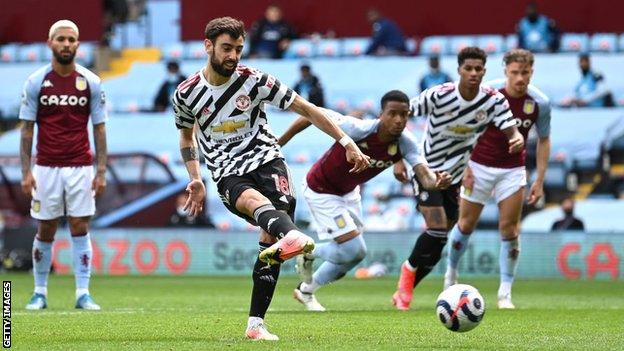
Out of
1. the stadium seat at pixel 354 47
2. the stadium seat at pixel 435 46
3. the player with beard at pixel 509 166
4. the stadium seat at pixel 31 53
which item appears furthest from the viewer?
the stadium seat at pixel 31 53

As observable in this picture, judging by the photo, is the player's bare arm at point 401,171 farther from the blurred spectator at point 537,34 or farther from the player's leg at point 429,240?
the blurred spectator at point 537,34

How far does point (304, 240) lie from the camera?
27.1ft

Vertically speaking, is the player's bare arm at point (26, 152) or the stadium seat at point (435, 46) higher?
the stadium seat at point (435, 46)

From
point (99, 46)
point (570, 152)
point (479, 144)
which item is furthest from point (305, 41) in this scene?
point (479, 144)

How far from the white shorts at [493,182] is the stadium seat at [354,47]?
1673 cm

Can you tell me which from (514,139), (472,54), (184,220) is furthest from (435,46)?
(514,139)

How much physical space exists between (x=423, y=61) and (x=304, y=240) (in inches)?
816

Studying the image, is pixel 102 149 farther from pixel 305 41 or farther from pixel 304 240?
pixel 305 41

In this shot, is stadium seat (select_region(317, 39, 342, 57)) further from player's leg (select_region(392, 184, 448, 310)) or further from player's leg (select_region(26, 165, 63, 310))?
player's leg (select_region(26, 165, 63, 310))

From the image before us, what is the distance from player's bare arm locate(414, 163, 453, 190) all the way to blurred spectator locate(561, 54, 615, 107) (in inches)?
530

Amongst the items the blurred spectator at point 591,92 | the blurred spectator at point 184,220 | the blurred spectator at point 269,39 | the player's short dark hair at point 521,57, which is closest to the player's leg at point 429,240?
the player's short dark hair at point 521,57

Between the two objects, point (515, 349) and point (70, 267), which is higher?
point (515, 349)

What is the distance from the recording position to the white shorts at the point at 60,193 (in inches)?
498

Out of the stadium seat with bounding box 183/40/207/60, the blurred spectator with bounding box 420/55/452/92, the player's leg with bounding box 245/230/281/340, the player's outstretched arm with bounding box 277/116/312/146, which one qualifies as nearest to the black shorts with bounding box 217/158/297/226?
the player's leg with bounding box 245/230/281/340
